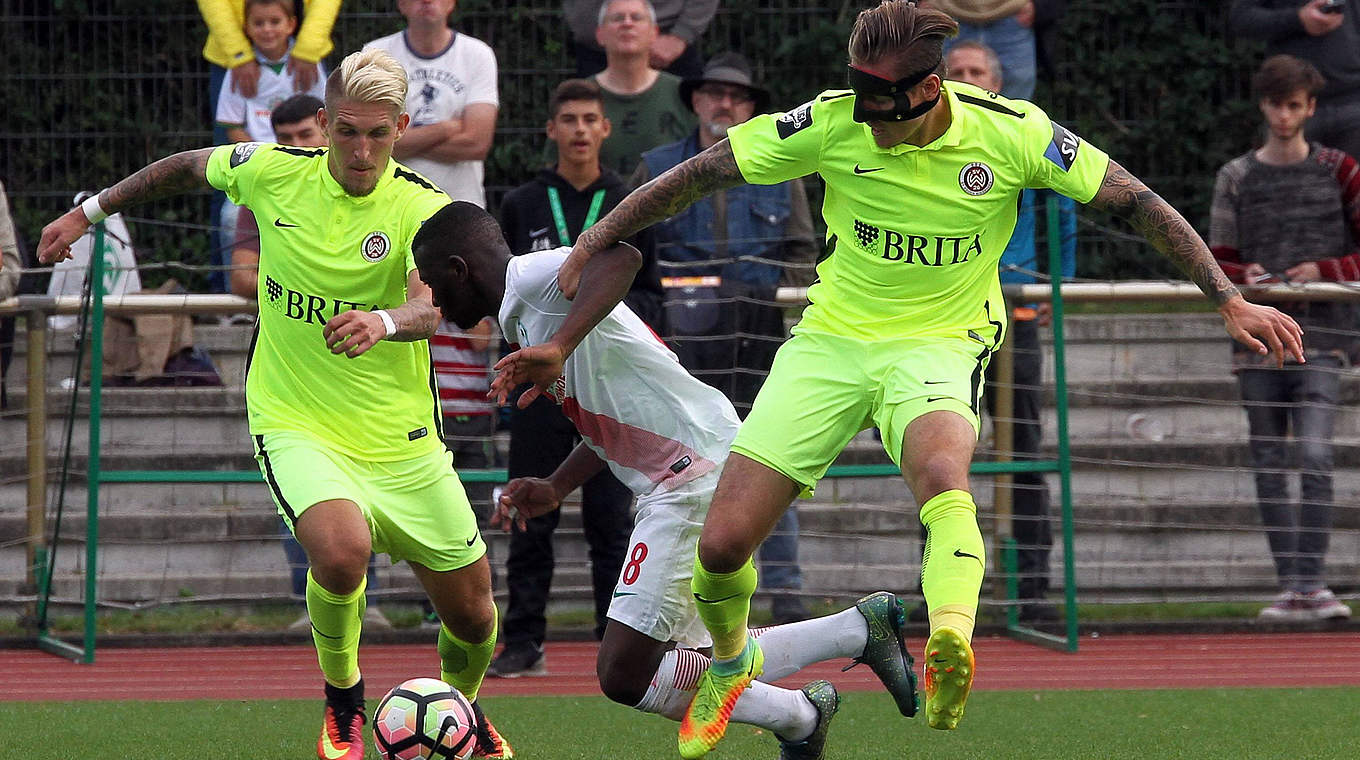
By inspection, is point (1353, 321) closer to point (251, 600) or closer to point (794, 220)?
point (794, 220)

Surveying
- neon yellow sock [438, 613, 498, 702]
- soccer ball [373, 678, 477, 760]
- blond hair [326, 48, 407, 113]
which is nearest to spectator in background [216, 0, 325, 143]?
blond hair [326, 48, 407, 113]

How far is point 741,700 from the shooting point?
19.5 ft

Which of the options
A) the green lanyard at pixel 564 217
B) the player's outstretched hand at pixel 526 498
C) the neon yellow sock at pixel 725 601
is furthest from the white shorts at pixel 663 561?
the green lanyard at pixel 564 217

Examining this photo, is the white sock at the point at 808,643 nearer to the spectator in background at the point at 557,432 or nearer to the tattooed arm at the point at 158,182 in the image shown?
the spectator in background at the point at 557,432

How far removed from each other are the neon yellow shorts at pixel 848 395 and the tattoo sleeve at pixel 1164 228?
627 mm

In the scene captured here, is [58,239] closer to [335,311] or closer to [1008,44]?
[335,311]

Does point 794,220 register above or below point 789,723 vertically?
above

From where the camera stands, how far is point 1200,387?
11.5m

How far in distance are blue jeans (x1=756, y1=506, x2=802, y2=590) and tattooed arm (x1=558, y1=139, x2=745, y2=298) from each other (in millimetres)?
3661

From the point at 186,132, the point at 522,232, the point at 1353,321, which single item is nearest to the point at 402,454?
the point at 522,232

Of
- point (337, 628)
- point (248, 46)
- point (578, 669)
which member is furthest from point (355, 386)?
point (248, 46)

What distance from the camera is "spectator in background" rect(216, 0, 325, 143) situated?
10.5 metres

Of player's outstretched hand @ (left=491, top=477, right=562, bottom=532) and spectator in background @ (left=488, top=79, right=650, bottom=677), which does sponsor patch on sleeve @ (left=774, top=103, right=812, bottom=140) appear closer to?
player's outstretched hand @ (left=491, top=477, right=562, bottom=532)

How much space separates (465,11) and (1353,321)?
6.61 m
